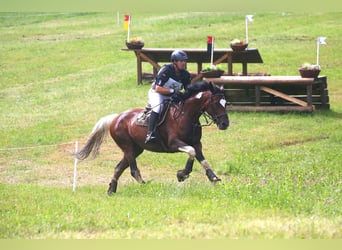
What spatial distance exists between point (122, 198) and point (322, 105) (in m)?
12.5

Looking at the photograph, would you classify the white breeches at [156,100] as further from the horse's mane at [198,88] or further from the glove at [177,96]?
the horse's mane at [198,88]

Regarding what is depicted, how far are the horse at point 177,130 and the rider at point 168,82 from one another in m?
0.17

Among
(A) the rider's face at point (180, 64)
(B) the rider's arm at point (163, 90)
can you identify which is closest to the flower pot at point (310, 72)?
(B) the rider's arm at point (163, 90)

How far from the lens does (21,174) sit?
17812mm

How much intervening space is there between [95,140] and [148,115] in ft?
3.84

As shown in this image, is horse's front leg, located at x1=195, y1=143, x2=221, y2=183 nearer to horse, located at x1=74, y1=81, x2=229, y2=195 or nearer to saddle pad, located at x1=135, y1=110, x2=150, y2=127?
horse, located at x1=74, y1=81, x2=229, y2=195

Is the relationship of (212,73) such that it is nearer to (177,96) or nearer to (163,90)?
(177,96)

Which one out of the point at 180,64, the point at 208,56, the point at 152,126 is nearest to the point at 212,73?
the point at 208,56

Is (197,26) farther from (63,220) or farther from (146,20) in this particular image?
(63,220)

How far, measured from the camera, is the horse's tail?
15.2 m

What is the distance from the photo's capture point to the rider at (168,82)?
45.7 ft

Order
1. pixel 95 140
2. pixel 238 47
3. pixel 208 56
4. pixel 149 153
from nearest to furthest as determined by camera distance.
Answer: pixel 95 140 < pixel 149 153 < pixel 238 47 < pixel 208 56

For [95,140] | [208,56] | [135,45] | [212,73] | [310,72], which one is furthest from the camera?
[135,45]

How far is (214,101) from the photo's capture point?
14.0 meters
